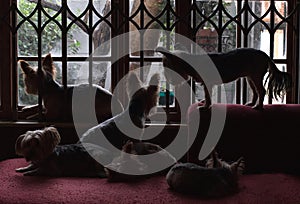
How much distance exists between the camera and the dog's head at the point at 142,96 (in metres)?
1.58

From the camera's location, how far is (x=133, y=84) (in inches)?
63.7

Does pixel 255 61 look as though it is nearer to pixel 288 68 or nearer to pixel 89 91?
pixel 288 68

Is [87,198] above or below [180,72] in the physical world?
below

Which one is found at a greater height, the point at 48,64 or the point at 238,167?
the point at 48,64

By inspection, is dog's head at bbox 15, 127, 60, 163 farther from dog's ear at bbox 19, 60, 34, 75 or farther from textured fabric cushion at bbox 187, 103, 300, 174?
textured fabric cushion at bbox 187, 103, 300, 174

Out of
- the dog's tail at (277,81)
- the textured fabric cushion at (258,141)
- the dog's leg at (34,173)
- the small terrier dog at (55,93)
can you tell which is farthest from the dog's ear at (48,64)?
the dog's tail at (277,81)

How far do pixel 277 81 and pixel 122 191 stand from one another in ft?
2.20

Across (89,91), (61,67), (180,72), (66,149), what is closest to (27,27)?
(61,67)

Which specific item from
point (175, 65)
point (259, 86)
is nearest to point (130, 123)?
point (175, 65)

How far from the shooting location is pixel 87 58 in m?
1.82

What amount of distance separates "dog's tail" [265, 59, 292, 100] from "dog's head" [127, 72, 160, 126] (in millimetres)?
395

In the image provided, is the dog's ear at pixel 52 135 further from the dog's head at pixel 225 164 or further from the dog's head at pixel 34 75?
the dog's head at pixel 225 164

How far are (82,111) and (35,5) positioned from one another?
1.67ft

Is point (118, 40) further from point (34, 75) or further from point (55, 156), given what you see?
point (55, 156)
